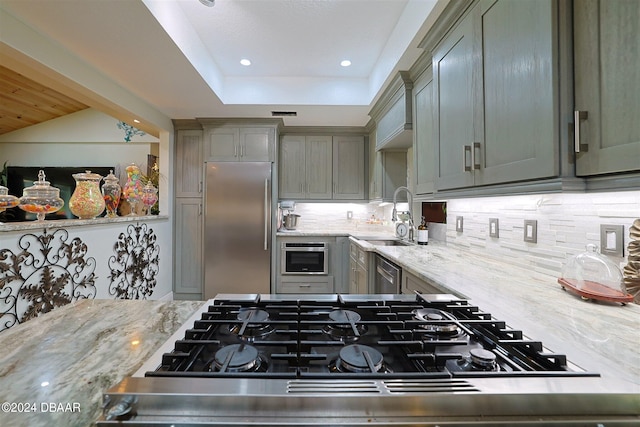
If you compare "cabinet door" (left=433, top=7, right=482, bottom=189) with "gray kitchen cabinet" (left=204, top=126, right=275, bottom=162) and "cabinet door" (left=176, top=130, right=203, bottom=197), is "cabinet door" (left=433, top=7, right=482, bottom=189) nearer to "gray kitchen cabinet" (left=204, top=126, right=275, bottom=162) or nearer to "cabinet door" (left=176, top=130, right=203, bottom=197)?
"gray kitchen cabinet" (left=204, top=126, right=275, bottom=162)

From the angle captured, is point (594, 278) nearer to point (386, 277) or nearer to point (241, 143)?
point (386, 277)

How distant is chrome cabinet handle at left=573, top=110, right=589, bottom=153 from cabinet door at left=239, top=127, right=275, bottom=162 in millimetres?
3048

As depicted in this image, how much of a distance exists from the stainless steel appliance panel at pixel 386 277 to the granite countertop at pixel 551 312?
0.26m

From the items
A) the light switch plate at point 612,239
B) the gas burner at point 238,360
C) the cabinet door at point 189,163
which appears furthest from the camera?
the cabinet door at point 189,163

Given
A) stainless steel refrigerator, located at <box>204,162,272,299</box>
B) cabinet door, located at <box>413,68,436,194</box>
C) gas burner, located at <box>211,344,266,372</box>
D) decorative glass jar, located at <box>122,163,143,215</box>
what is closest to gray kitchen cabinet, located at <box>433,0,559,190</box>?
cabinet door, located at <box>413,68,436,194</box>

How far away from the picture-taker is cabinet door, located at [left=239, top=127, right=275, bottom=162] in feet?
11.6

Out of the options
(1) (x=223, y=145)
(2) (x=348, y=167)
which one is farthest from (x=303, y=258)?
(1) (x=223, y=145)

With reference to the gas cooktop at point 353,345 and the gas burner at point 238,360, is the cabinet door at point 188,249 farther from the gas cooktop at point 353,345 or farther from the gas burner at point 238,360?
the gas burner at point 238,360

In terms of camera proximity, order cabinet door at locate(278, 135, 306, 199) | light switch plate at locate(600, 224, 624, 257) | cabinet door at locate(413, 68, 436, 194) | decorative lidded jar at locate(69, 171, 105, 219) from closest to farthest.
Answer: light switch plate at locate(600, 224, 624, 257)
cabinet door at locate(413, 68, 436, 194)
decorative lidded jar at locate(69, 171, 105, 219)
cabinet door at locate(278, 135, 306, 199)

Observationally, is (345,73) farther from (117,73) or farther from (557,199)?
(557,199)

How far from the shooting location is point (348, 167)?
3.89m

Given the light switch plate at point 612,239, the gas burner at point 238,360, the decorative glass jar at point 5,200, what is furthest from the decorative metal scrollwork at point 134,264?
the light switch plate at point 612,239

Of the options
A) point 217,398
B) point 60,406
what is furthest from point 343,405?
point 60,406

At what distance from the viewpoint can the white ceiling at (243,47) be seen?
1755 mm
